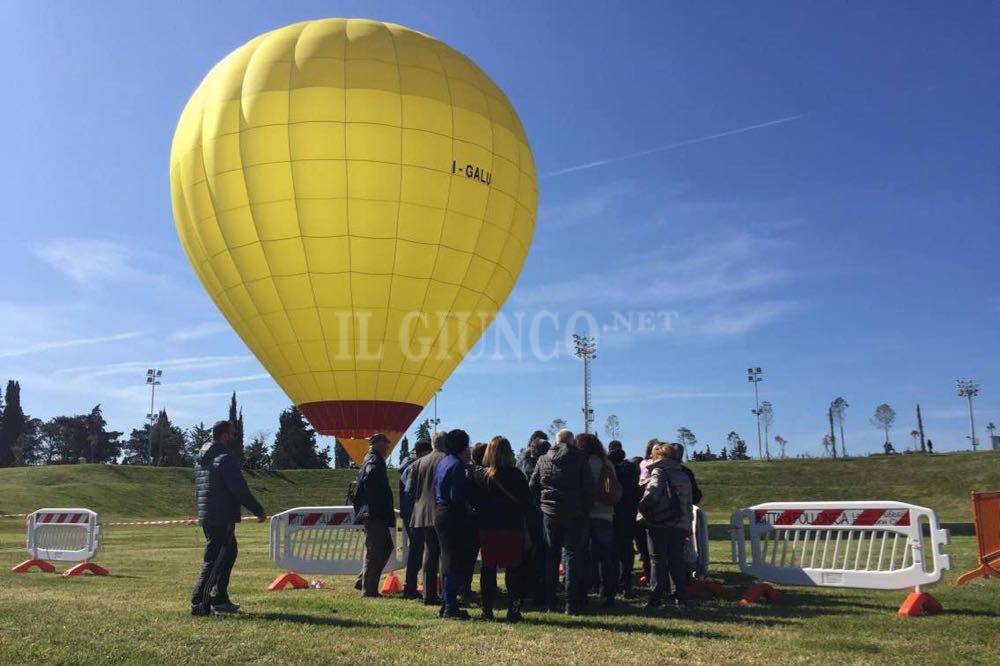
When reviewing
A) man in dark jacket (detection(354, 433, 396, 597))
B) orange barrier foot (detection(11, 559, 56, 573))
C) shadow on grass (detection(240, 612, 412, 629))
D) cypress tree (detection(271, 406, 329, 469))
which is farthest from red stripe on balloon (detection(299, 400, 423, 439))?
cypress tree (detection(271, 406, 329, 469))

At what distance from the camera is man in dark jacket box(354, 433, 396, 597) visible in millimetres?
10734

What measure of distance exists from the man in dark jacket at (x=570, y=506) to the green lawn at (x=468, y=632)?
0.45m

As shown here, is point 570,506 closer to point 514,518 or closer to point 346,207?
point 514,518

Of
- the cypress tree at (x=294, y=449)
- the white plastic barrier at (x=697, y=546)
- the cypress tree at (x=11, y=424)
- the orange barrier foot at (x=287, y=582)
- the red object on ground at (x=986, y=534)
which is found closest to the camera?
the red object on ground at (x=986, y=534)

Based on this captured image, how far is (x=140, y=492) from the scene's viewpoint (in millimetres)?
65000

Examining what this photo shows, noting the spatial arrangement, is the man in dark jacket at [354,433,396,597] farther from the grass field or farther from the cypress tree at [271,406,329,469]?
the cypress tree at [271,406,329,469]

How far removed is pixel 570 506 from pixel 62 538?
1181 centimetres

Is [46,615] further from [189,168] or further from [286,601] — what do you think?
[189,168]

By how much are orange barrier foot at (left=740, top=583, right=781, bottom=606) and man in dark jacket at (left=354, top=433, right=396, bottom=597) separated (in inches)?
185

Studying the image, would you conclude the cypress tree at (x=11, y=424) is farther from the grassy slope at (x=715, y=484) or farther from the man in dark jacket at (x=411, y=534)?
the man in dark jacket at (x=411, y=534)

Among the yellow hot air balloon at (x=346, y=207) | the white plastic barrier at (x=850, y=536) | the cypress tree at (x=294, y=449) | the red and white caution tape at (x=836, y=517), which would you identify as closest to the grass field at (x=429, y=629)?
the white plastic barrier at (x=850, y=536)

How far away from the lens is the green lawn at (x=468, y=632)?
654 centimetres

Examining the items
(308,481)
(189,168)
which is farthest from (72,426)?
(189,168)

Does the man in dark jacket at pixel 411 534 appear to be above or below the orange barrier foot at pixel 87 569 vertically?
above
